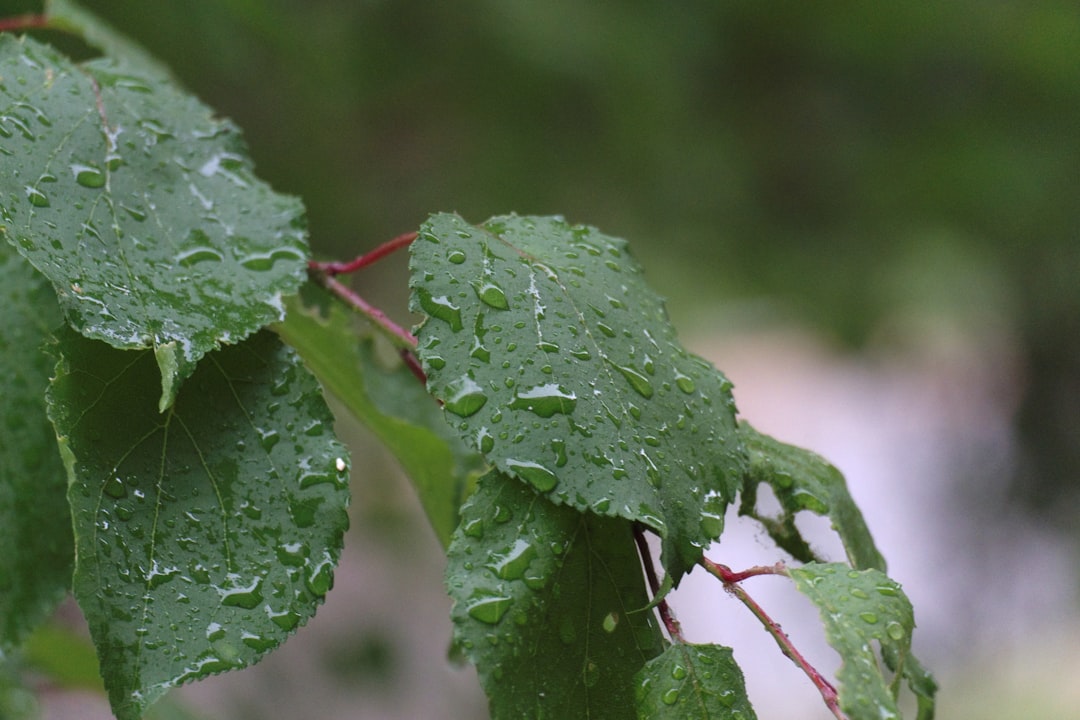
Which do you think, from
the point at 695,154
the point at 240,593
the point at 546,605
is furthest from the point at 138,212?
the point at 695,154

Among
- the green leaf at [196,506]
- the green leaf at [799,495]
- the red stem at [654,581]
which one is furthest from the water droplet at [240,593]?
the green leaf at [799,495]

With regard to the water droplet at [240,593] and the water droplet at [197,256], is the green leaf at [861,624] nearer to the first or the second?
the water droplet at [240,593]

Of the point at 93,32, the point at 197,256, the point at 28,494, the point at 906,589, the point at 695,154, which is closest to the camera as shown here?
the point at 197,256

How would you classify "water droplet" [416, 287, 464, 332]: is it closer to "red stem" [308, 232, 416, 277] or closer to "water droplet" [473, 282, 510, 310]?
"water droplet" [473, 282, 510, 310]

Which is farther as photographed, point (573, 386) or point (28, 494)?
point (28, 494)

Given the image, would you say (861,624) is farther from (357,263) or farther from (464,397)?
(357,263)

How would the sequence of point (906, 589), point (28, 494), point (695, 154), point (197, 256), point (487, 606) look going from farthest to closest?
point (906, 589)
point (695, 154)
point (28, 494)
point (197, 256)
point (487, 606)

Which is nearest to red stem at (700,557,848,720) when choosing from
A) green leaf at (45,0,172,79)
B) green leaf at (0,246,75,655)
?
green leaf at (0,246,75,655)
